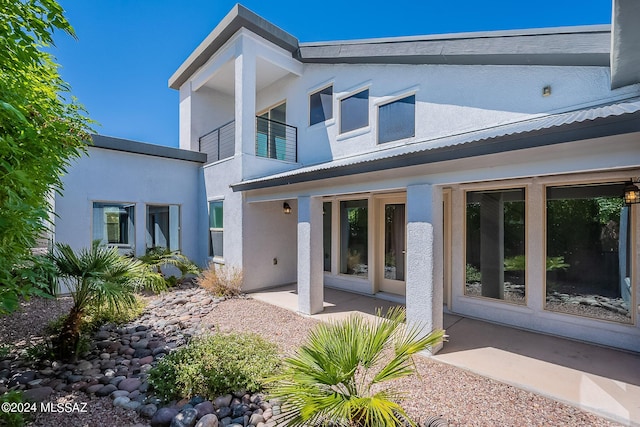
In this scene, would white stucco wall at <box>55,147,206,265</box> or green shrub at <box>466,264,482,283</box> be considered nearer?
green shrub at <box>466,264,482,283</box>

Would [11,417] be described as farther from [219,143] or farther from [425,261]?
[219,143]

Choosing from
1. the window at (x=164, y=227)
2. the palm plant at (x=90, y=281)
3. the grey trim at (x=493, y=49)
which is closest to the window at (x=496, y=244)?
the grey trim at (x=493, y=49)

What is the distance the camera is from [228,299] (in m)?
9.98

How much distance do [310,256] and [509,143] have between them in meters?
5.58

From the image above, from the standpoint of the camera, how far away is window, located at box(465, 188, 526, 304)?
7375 millimetres

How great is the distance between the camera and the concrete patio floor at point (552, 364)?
427 cm

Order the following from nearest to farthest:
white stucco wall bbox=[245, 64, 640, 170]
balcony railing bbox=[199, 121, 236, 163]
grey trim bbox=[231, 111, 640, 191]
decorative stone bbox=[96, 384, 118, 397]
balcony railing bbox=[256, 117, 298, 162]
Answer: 1. grey trim bbox=[231, 111, 640, 191]
2. decorative stone bbox=[96, 384, 118, 397]
3. white stucco wall bbox=[245, 64, 640, 170]
4. balcony railing bbox=[256, 117, 298, 162]
5. balcony railing bbox=[199, 121, 236, 163]

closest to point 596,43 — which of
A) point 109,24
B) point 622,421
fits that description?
point 622,421

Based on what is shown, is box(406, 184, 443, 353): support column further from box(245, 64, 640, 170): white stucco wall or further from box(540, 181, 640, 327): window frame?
box(245, 64, 640, 170): white stucco wall

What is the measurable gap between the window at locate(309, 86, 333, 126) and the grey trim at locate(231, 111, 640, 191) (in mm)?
5168

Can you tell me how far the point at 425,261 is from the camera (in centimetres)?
586

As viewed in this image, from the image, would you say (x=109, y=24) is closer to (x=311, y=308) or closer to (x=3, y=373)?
(x=3, y=373)

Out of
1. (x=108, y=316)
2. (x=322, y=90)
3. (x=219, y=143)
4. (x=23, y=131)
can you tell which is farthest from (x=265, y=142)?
(x=23, y=131)

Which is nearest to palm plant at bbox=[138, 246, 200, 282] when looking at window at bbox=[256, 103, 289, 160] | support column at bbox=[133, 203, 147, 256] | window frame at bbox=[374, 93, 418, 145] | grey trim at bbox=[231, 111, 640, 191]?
support column at bbox=[133, 203, 147, 256]
